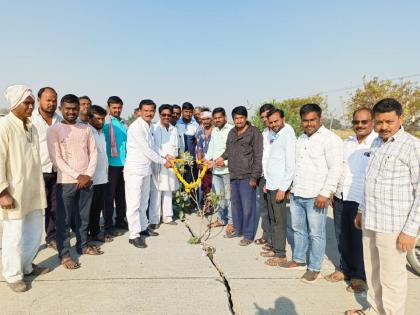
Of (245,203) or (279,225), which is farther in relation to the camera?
(245,203)

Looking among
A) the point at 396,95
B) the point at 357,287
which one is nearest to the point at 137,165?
the point at 357,287

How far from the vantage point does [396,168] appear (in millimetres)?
2662

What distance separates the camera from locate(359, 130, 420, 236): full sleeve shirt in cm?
257

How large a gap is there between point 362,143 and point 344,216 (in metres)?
0.87

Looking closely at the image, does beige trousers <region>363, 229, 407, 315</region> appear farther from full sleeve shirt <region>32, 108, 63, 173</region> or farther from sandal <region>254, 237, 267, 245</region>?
full sleeve shirt <region>32, 108, 63, 173</region>

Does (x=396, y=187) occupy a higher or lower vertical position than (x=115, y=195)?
higher

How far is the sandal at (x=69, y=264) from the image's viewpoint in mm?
4051

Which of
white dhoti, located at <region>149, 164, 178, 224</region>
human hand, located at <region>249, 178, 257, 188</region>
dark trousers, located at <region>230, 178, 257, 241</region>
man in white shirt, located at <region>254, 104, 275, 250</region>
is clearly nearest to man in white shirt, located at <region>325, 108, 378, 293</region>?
man in white shirt, located at <region>254, 104, 275, 250</region>

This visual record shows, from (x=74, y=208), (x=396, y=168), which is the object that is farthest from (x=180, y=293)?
(x=396, y=168)

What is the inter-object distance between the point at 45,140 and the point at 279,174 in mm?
3289

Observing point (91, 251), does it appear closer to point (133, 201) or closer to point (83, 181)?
point (133, 201)

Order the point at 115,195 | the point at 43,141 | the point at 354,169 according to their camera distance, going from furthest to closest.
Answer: the point at 115,195 → the point at 43,141 → the point at 354,169

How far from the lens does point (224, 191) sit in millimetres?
5770

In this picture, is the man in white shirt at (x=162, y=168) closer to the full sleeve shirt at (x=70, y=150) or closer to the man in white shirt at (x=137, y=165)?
the man in white shirt at (x=137, y=165)
